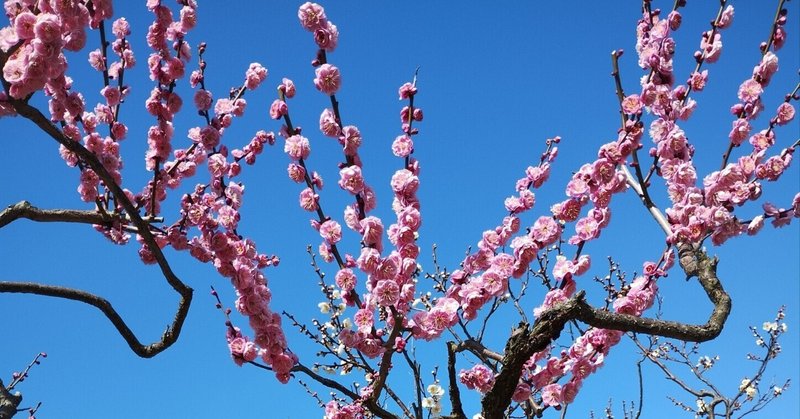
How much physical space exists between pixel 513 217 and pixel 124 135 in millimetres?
2530

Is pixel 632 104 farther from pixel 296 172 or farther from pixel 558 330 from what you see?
pixel 296 172

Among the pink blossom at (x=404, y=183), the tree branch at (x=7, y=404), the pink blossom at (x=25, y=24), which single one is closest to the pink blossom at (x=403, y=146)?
the pink blossom at (x=404, y=183)

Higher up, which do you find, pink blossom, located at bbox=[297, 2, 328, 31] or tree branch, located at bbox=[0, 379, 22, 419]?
pink blossom, located at bbox=[297, 2, 328, 31]

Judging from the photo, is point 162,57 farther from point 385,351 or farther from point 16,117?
point 385,351

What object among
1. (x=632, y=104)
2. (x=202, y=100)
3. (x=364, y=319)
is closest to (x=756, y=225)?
(x=632, y=104)

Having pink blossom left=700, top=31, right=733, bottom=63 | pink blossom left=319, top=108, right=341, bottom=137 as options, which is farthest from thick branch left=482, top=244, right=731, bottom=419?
pink blossom left=700, top=31, right=733, bottom=63

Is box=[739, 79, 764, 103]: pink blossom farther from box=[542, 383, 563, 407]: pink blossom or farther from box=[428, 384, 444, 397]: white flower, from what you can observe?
box=[428, 384, 444, 397]: white flower

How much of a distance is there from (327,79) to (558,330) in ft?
5.82

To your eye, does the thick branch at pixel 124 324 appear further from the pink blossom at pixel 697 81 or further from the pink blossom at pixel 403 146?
the pink blossom at pixel 697 81

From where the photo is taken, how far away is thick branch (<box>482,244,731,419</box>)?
283 cm

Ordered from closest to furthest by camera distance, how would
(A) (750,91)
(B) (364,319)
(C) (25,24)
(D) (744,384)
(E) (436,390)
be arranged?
(C) (25,24) < (B) (364,319) < (A) (750,91) < (E) (436,390) < (D) (744,384)

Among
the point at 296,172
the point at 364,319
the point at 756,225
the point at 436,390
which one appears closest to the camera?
the point at 364,319

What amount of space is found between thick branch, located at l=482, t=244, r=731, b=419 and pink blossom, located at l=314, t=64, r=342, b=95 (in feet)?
5.31

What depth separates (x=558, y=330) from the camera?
2.85 metres
